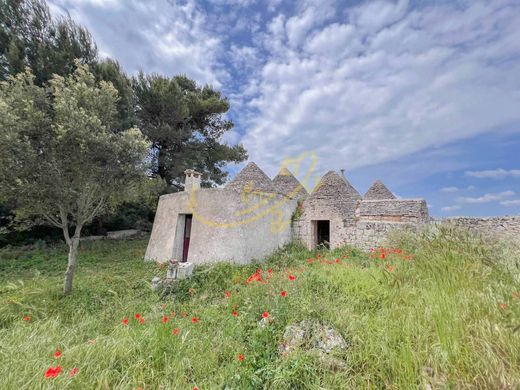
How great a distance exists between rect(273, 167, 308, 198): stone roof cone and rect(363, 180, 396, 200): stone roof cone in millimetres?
3604

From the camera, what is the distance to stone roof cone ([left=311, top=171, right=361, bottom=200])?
38.1 ft

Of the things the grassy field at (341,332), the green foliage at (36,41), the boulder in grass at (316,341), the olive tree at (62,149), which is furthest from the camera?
the green foliage at (36,41)

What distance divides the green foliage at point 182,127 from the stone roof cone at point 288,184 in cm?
610

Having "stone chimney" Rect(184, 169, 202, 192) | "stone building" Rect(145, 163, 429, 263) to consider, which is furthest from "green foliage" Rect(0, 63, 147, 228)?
"stone chimney" Rect(184, 169, 202, 192)

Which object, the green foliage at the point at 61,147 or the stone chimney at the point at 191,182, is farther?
the stone chimney at the point at 191,182

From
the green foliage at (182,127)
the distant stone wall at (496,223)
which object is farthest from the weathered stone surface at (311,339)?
the green foliage at (182,127)

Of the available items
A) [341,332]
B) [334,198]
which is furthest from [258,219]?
[341,332]

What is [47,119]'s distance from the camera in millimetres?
5844

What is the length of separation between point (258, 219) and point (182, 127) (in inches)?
454

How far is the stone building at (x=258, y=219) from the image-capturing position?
9.39 meters

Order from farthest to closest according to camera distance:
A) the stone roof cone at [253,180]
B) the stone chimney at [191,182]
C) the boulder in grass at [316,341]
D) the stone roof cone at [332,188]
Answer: the stone roof cone at [253,180]
the stone roof cone at [332,188]
the stone chimney at [191,182]
the boulder in grass at [316,341]

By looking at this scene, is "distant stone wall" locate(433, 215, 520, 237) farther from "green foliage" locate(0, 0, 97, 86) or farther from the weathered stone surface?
"green foliage" locate(0, 0, 97, 86)

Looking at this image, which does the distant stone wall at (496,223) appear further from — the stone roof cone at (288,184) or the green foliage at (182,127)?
the green foliage at (182,127)

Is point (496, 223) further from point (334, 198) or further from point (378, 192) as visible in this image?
point (334, 198)
